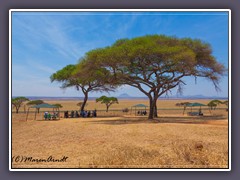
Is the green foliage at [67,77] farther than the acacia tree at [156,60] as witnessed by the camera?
Yes

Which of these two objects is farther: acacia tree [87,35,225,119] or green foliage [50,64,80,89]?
green foliage [50,64,80,89]

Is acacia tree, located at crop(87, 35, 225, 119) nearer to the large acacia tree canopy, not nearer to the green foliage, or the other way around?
the large acacia tree canopy

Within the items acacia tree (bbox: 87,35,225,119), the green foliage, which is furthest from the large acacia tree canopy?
the green foliage

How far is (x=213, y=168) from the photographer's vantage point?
8.58 metres

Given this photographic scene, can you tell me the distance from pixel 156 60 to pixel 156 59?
7.9 inches

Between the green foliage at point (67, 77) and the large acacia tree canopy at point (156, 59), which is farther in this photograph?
the green foliage at point (67, 77)

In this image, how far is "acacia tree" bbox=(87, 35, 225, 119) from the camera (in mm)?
24125

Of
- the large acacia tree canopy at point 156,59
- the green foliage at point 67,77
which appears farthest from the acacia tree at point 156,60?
the green foliage at point 67,77

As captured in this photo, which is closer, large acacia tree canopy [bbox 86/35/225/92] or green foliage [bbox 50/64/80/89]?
large acacia tree canopy [bbox 86/35/225/92]

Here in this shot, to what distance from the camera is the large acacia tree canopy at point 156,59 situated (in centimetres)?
2411

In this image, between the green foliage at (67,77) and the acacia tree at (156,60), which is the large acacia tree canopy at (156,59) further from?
the green foliage at (67,77)

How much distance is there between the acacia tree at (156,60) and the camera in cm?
2412
